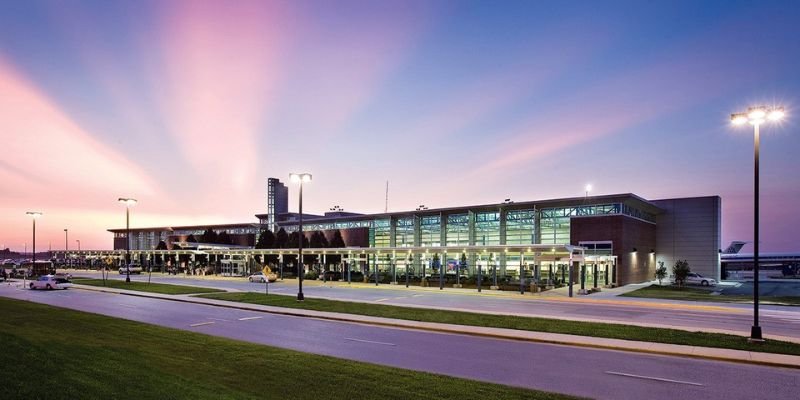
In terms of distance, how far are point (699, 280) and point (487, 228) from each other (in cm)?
2671

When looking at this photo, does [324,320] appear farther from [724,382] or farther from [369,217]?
[369,217]

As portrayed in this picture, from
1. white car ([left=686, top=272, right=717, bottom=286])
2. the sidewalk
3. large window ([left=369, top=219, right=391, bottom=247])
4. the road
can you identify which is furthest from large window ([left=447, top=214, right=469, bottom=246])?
the sidewalk

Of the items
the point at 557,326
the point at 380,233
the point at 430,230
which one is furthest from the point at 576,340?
the point at 380,233

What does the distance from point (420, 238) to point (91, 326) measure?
5455cm

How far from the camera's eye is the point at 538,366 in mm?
13438

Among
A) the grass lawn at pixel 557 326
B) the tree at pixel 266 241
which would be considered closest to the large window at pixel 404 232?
the tree at pixel 266 241

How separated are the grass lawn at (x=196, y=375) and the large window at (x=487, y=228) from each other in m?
51.3

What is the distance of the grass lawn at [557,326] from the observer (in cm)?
1658

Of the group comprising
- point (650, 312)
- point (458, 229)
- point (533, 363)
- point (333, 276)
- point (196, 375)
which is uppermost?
point (458, 229)

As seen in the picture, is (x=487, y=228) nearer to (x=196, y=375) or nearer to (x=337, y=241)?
(x=337, y=241)

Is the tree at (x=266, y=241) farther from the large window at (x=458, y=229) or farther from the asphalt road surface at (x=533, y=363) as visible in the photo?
the asphalt road surface at (x=533, y=363)

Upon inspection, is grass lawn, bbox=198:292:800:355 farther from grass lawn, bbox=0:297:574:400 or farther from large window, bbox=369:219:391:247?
large window, bbox=369:219:391:247

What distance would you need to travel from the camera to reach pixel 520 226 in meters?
61.1

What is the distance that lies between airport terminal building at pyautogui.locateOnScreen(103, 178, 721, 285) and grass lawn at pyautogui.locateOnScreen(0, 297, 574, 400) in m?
32.3
